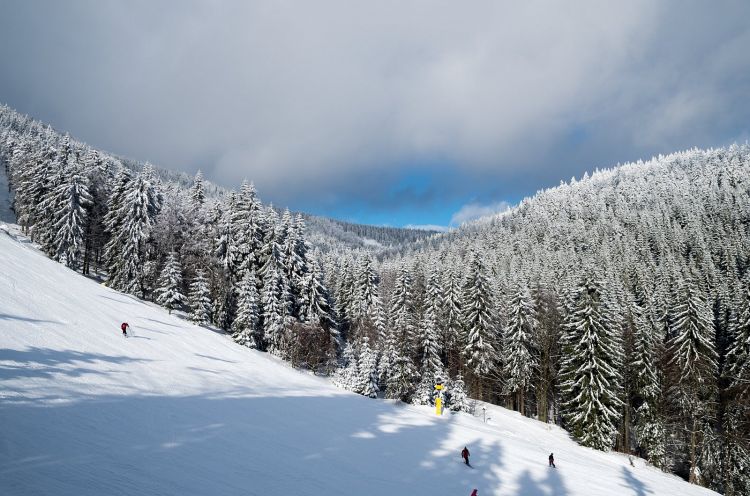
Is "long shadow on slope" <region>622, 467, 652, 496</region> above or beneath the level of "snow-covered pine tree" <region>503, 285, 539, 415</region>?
beneath

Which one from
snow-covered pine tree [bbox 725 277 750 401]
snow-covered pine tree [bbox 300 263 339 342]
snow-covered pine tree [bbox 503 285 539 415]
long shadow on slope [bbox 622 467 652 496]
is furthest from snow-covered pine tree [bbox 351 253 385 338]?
snow-covered pine tree [bbox 725 277 750 401]

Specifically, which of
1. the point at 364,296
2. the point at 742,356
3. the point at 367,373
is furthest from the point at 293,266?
the point at 742,356

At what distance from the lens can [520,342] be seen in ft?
149

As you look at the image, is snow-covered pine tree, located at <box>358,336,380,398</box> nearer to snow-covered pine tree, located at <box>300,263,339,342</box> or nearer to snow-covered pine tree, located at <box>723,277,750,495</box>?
snow-covered pine tree, located at <box>300,263,339,342</box>

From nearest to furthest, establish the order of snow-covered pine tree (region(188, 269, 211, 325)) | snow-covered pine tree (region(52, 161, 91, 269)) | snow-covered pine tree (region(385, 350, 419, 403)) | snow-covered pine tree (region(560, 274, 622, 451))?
snow-covered pine tree (region(560, 274, 622, 451)) < snow-covered pine tree (region(385, 350, 419, 403)) < snow-covered pine tree (region(188, 269, 211, 325)) < snow-covered pine tree (region(52, 161, 91, 269))

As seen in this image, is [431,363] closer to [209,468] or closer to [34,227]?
[209,468]

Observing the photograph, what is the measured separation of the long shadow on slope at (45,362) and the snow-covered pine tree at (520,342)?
39.9 meters

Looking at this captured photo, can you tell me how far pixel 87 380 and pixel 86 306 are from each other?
47.3 ft

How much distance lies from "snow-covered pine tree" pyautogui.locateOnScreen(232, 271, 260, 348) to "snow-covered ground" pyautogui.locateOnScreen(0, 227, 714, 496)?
13.1 m

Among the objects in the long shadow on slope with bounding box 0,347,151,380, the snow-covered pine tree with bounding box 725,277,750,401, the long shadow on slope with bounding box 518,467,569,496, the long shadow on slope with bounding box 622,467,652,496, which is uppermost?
the snow-covered pine tree with bounding box 725,277,750,401

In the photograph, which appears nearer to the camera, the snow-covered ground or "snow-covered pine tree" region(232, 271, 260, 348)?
the snow-covered ground

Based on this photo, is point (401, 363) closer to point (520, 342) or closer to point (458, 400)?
point (458, 400)

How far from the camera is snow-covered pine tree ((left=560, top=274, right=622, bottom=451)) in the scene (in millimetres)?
36125

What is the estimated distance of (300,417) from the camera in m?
19.8
